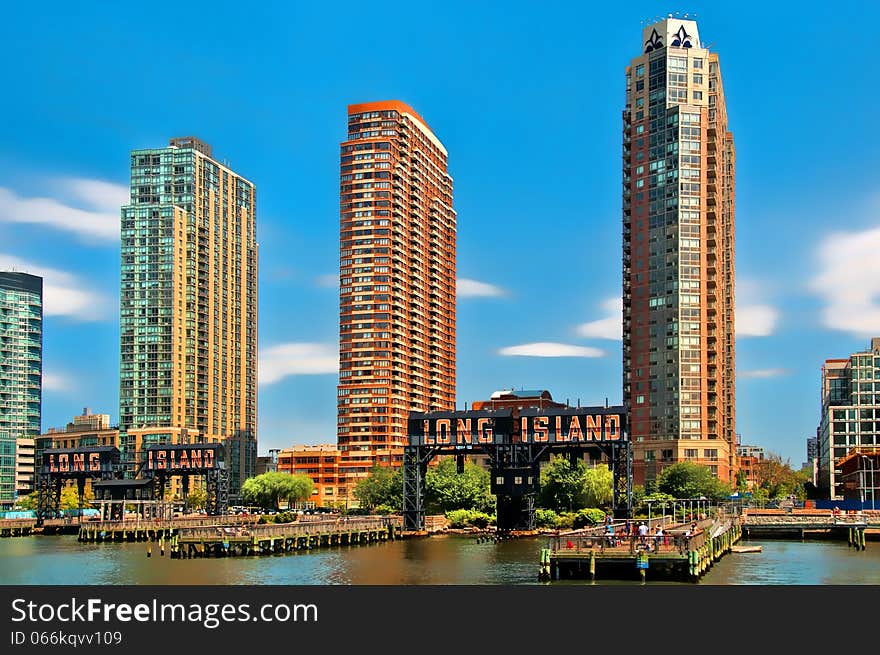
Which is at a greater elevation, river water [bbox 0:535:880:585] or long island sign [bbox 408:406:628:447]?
long island sign [bbox 408:406:628:447]

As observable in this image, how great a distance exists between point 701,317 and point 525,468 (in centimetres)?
6941

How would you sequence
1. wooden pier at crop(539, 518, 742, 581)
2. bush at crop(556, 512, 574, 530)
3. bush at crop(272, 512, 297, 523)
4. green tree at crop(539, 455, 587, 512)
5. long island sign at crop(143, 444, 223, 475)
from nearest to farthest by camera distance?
wooden pier at crop(539, 518, 742, 581) → bush at crop(556, 512, 574, 530) → green tree at crop(539, 455, 587, 512) → bush at crop(272, 512, 297, 523) → long island sign at crop(143, 444, 223, 475)

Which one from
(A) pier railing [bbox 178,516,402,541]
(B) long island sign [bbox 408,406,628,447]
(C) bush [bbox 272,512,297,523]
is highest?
(B) long island sign [bbox 408,406,628,447]

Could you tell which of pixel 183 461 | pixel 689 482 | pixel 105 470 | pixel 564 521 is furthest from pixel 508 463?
pixel 105 470

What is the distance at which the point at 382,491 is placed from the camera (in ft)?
584

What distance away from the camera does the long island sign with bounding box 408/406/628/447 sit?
140250mm

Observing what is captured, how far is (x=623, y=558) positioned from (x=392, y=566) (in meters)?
27.7

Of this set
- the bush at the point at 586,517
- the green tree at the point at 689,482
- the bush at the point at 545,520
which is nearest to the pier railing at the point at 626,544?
the bush at the point at 586,517

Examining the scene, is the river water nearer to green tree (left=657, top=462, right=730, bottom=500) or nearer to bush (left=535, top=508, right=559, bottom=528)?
bush (left=535, top=508, right=559, bottom=528)

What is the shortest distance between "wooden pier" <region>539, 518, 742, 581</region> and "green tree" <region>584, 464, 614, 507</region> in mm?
75898

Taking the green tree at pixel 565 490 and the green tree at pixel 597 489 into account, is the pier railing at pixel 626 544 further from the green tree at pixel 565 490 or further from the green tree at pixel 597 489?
the green tree at pixel 597 489

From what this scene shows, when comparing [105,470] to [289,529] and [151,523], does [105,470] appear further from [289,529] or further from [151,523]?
[289,529]

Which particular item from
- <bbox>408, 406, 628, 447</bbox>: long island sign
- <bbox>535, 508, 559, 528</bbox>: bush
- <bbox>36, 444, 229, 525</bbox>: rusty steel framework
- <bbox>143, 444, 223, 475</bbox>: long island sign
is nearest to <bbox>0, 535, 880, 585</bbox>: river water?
<bbox>535, 508, 559, 528</bbox>: bush
